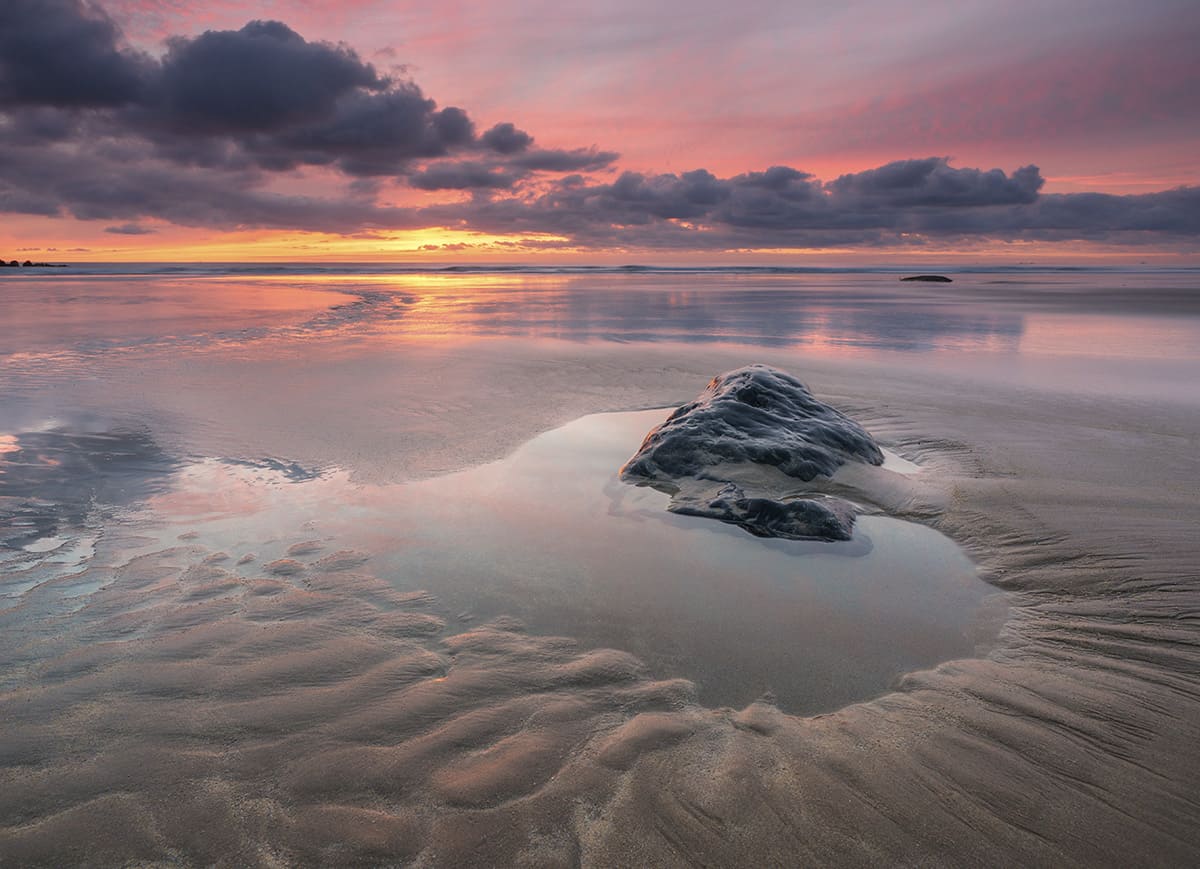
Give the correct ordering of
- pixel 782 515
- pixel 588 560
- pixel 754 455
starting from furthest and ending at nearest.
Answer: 1. pixel 754 455
2. pixel 782 515
3. pixel 588 560

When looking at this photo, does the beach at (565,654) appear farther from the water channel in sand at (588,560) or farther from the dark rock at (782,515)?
the dark rock at (782,515)

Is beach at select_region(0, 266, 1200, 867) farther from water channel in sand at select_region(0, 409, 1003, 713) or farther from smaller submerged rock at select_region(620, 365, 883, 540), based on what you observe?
smaller submerged rock at select_region(620, 365, 883, 540)

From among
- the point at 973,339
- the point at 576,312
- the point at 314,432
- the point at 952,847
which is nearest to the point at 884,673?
the point at 952,847

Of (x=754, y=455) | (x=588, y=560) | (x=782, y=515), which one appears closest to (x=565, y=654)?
(x=588, y=560)

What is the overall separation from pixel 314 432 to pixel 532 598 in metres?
3.95

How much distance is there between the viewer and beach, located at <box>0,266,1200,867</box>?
1.82 m

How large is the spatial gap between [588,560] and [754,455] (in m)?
2.16

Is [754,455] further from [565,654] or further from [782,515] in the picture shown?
[565,654]

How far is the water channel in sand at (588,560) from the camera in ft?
8.84

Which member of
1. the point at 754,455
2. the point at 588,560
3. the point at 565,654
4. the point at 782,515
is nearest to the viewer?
the point at 565,654

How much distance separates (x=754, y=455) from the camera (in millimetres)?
5148

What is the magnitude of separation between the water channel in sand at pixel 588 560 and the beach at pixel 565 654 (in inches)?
0.9

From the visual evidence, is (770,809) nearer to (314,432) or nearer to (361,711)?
(361,711)

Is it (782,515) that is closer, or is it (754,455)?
(782,515)
